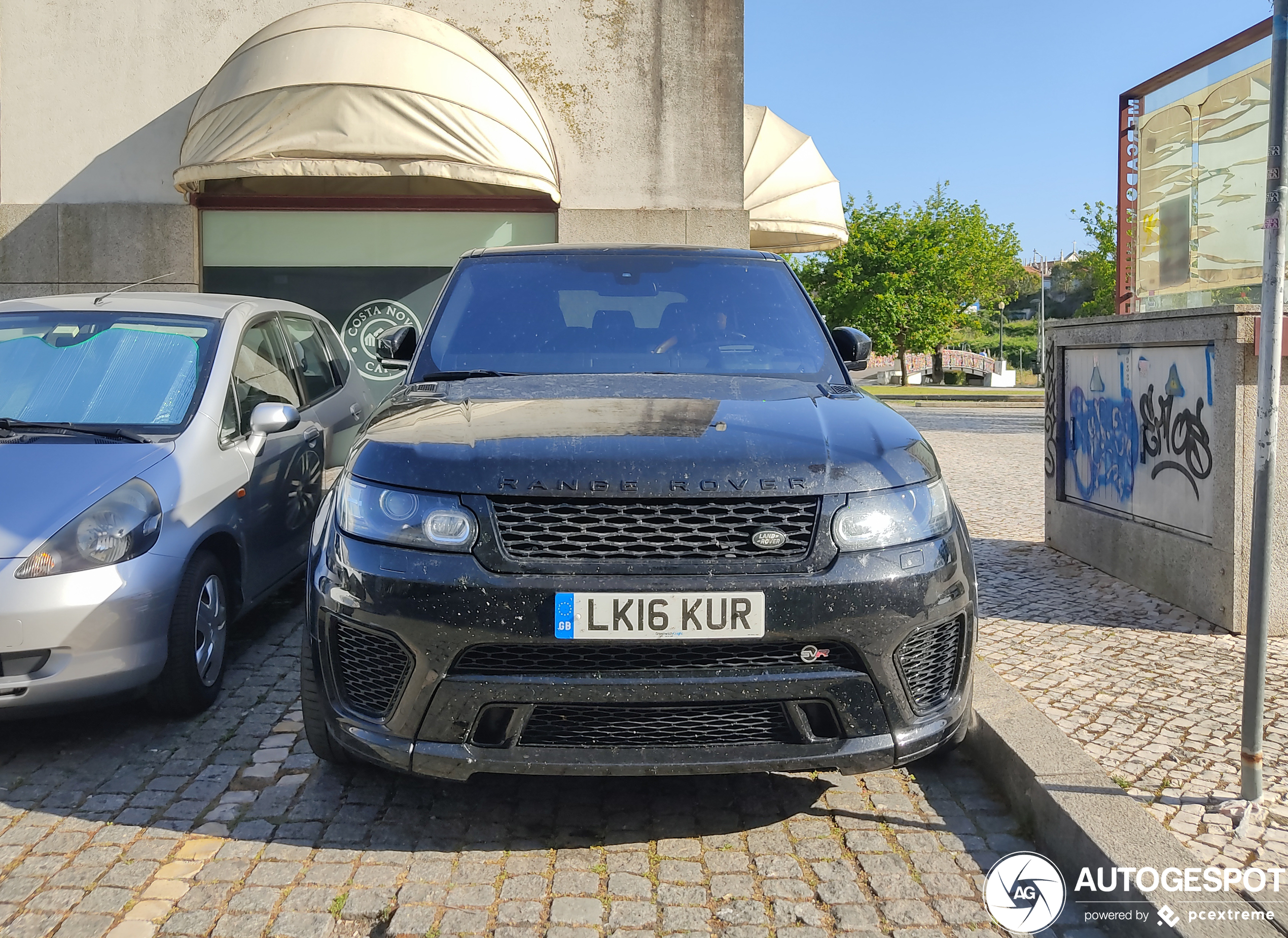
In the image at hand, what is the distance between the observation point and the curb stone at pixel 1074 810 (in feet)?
8.13

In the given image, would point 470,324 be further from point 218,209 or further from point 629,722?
point 218,209

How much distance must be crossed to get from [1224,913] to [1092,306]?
4430 cm

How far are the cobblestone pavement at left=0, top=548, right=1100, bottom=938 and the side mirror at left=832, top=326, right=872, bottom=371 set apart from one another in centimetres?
158

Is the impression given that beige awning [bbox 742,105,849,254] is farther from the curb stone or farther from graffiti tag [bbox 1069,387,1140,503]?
the curb stone

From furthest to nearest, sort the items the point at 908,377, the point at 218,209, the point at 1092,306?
the point at 908,377 < the point at 1092,306 < the point at 218,209

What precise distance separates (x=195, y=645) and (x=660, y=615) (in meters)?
2.10

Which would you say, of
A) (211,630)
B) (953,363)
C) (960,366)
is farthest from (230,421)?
(953,363)

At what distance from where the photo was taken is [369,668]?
284 cm

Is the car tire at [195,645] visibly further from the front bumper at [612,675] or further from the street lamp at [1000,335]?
the street lamp at [1000,335]

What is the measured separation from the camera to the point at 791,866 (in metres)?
2.89

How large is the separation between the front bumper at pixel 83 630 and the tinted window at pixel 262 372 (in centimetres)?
120

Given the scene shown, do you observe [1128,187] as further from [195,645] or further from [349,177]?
[349,177]

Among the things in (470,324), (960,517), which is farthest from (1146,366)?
(470,324)

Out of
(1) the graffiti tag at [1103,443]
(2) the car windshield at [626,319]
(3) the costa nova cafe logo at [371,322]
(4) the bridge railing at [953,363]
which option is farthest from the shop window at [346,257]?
(4) the bridge railing at [953,363]
